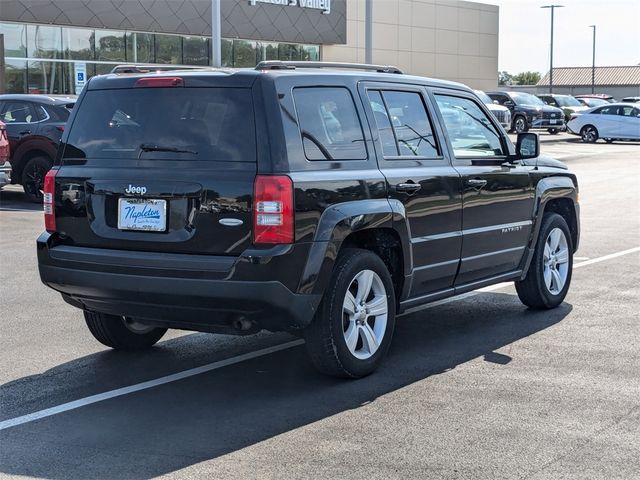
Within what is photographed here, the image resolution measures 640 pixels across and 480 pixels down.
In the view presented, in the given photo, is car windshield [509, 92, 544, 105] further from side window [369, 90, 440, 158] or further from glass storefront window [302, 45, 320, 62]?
side window [369, 90, 440, 158]

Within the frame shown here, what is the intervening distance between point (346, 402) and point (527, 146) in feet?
10.0

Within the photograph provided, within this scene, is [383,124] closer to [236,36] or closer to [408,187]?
[408,187]

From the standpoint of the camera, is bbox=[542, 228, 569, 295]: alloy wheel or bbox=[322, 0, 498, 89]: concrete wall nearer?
bbox=[542, 228, 569, 295]: alloy wheel

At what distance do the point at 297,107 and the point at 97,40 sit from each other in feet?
106

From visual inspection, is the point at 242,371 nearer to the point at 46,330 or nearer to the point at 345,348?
the point at 345,348

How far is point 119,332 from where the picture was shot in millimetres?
6965

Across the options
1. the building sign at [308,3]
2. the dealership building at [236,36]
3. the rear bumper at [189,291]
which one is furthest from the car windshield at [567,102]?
the rear bumper at [189,291]

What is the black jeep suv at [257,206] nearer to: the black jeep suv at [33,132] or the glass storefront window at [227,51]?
the black jeep suv at [33,132]

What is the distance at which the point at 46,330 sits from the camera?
25.2 feet

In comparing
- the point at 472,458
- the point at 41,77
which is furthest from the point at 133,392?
the point at 41,77

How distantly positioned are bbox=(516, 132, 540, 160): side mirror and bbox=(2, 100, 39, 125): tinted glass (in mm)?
11018

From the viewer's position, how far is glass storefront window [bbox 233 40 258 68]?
139 ft

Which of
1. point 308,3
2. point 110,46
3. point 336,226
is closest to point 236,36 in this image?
point 308,3

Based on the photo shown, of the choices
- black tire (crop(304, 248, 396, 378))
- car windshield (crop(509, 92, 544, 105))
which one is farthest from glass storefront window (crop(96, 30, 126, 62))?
black tire (crop(304, 248, 396, 378))
